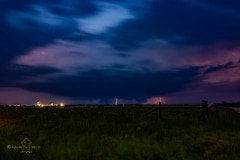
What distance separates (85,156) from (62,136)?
7.16m

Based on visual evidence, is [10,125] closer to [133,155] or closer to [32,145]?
[32,145]

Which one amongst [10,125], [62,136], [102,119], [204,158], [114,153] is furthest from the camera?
[102,119]

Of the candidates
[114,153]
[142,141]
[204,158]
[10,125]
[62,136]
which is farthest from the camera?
[10,125]

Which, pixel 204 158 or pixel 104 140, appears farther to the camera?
pixel 104 140

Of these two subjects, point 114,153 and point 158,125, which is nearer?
point 114,153

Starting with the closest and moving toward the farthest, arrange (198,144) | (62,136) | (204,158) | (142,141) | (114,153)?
(204,158)
(114,153)
(198,144)
(142,141)
(62,136)

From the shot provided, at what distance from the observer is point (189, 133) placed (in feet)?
90.5

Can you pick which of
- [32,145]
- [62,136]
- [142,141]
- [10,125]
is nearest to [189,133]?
[142,141]

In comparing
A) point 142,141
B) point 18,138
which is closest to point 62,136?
point 18,138

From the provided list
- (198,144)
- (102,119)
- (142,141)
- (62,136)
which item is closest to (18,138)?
(62,136)

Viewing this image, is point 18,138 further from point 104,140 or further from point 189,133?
point 189,133

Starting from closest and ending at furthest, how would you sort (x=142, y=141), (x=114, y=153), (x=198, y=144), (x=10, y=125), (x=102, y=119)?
(x=114, y=153), (x=198, y=144), (x=142, y=141), (x=10, y=125), (x=102, y=119)

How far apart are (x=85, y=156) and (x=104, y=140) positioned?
4.98m

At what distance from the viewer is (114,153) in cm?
2002
